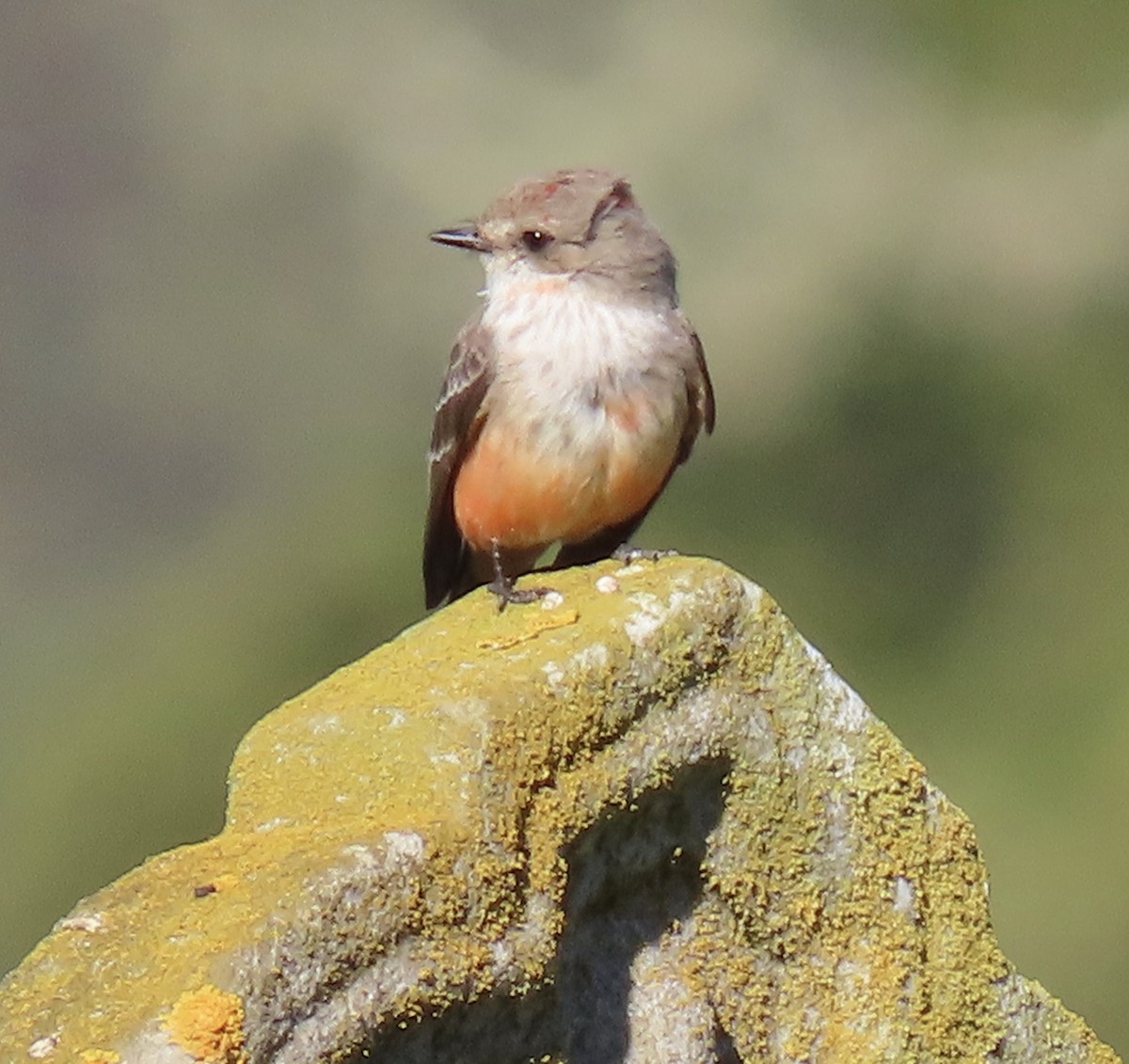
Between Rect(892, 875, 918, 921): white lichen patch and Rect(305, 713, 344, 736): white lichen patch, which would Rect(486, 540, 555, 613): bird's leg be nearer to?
Rect(305, 713, 344, 736): white lichen patch

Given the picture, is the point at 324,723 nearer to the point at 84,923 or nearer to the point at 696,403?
the point at 84,923

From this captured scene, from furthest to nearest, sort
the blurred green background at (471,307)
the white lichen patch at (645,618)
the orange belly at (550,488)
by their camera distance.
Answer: the blurred green background at (471,307) → the orange belly at (550,488) → the white lichen patch at (645,618)

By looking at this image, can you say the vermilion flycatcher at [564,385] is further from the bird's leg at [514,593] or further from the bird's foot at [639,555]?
the bird's leg at [514,593]

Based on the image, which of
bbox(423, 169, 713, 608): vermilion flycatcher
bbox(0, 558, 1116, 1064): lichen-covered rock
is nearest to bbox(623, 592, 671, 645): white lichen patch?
bbox(0, 558, 1116, 1064): lichen-covered rock

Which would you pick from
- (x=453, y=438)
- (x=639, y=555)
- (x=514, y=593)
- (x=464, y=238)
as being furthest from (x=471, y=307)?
(x=514, y=593)

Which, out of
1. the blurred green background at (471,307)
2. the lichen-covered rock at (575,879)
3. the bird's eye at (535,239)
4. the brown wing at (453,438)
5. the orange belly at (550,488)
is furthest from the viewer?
the blurred green background at (471,307)

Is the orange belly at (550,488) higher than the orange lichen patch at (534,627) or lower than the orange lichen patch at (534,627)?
higher

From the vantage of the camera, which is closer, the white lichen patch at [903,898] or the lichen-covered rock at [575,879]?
the lichen-covered rock at [575,879]

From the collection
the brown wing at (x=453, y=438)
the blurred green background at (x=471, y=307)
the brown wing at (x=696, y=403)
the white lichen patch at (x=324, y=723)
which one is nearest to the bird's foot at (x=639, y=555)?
the brown wing at (x=696, y=403)
